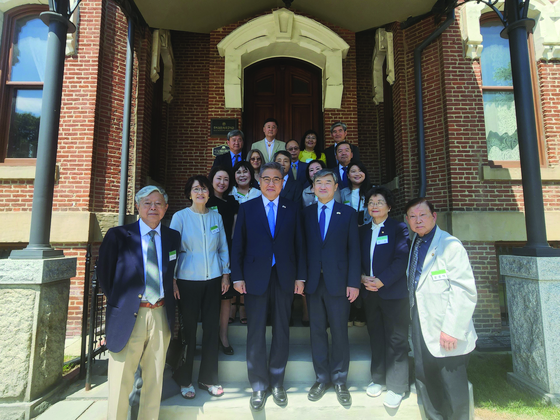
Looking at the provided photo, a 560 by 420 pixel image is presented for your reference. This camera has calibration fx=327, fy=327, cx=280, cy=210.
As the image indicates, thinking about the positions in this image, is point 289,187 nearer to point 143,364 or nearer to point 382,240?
point 382,240

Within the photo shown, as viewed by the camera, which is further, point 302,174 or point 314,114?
point 314,114

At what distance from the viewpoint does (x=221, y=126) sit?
22.9 ft

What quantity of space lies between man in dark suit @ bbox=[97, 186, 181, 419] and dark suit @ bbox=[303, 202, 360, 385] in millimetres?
1349

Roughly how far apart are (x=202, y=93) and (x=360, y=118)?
13.4ft

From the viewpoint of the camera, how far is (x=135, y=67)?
663cm

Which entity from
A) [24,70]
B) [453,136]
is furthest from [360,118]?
[24,70]

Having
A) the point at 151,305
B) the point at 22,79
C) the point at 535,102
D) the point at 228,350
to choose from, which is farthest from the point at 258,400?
the point at 535,102

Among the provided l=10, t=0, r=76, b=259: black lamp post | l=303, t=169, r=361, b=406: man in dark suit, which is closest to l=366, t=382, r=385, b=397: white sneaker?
l=303, t=169, r=361, b=406: man in dark suit

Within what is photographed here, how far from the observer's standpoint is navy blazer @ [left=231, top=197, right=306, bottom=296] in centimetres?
314

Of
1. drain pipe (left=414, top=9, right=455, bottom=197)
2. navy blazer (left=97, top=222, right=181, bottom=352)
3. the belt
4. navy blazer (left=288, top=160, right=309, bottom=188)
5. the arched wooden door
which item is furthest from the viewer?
the arched wooden door

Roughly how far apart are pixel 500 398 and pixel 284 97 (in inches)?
266

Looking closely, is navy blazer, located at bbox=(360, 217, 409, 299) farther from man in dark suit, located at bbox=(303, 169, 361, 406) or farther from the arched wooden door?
the arched wooden door

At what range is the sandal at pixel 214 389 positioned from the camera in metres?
3.20

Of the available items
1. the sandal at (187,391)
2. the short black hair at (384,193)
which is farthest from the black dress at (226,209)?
the short black hair at (384,193)
